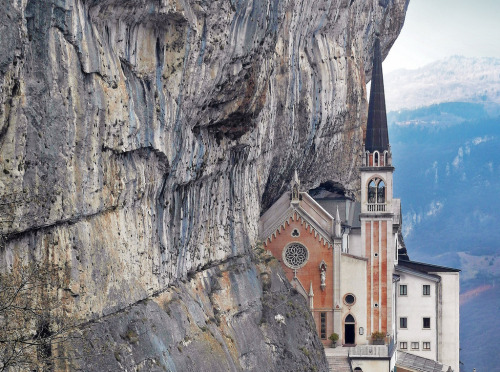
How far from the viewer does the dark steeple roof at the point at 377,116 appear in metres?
82.4

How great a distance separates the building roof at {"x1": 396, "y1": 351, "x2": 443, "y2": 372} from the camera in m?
82.6

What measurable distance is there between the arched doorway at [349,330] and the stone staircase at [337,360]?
4.67 feet

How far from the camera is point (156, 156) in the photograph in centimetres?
4822

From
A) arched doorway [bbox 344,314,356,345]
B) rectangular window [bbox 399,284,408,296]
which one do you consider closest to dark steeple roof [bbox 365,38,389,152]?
rectangular window [bbox 399,284,408,296]

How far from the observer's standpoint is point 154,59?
47031mm

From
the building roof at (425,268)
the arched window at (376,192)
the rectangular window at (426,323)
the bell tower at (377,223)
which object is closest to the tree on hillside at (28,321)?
the bell tower at (377,223)

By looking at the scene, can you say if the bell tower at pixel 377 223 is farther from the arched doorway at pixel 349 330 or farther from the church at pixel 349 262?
the arched doorway at pixel 349 330

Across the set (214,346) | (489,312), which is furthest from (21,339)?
(489,312)

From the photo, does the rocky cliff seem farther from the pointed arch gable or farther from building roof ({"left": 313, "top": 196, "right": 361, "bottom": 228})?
building roof ({"left": 313, "top": 196, "right": 361, "bottom": 228})

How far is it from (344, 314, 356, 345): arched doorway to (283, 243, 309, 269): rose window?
14.3 ft

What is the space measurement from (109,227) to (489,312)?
153867 mm

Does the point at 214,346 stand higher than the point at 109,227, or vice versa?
the point at 109,227

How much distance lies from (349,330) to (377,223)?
6.86 meters

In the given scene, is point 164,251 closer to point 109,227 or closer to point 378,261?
point 109,227
